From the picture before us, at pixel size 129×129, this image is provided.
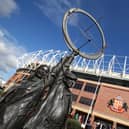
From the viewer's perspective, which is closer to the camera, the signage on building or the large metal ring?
the large metal ring

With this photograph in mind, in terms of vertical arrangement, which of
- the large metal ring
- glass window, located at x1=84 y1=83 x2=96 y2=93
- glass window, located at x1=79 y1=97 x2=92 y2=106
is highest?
glass window, located at x1=84 y1=83 x2=96 y2=93

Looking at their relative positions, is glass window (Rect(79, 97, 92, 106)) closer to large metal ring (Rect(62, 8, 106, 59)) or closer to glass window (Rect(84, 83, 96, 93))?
glass window (Rect(84, 83, 96, 93))

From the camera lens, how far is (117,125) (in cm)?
2959

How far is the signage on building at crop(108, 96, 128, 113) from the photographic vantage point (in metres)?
30.3

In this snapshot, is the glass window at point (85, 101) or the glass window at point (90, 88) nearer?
the glass window at point (85, 101)

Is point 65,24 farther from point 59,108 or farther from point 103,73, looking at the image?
point 103,73

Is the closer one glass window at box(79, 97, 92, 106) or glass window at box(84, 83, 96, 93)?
glass window at box(79, 97, 92, 106)

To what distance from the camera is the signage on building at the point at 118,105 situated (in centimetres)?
3032

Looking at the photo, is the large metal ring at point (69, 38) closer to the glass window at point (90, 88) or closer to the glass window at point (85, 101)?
the glass window at point (85, 101)

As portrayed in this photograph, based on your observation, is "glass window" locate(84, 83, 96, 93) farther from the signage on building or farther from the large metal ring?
the large metal ring

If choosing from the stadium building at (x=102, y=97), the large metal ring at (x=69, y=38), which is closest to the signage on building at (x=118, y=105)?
the stadium building at (x=102, y=97)

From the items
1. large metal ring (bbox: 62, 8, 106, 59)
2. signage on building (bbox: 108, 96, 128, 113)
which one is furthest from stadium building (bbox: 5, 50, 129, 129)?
large metal ring (bbox: 62, 8, 106, 59)

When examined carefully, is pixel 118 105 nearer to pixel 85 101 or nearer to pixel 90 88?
pixel 85 101

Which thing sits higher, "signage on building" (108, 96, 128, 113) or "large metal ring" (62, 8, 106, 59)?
"signage on building" (108, 96, 128, 113)
